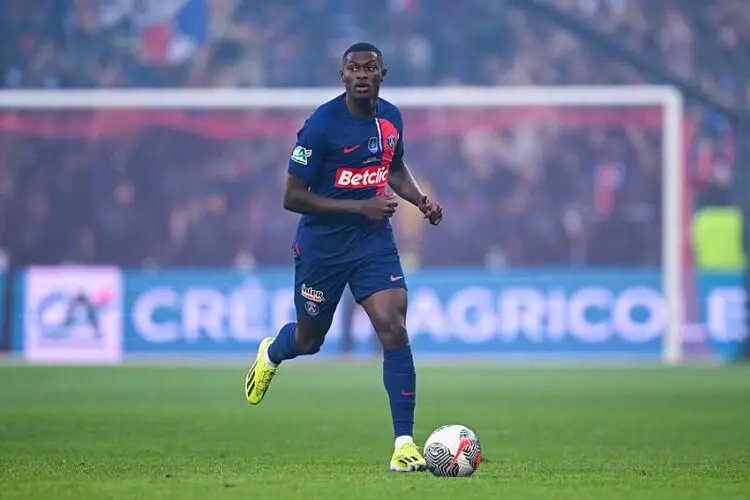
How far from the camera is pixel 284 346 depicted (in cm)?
787

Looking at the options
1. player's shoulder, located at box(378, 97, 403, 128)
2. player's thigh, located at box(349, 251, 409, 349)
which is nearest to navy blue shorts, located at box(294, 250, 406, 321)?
player's thigh, located at box(349, 251, 409, 349)

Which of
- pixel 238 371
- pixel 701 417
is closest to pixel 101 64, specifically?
pixel 238 371

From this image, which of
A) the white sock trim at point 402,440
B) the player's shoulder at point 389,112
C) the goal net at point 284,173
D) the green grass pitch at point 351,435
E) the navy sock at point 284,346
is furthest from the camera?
the goal net at point 284,173

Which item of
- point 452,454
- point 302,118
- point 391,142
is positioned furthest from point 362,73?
point 302,118

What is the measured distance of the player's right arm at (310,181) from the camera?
22.9 ft

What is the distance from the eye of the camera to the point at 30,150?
21.0m

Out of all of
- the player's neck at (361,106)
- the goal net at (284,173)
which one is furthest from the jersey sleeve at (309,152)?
the goal net at (284,173)

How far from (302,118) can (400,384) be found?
14.2 meters

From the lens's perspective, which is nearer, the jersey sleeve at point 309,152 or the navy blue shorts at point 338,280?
the jersey sleeve at point 309,152

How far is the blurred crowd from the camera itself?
67.5 ft

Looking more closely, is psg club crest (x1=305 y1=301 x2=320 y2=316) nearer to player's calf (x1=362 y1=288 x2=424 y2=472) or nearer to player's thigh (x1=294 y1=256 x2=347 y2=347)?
player's thigh (x1=294 y1=256 x2=347 y2=347)

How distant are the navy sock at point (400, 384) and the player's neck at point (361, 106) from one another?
3.78 feet

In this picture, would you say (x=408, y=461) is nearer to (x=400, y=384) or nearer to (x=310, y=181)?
(x=400, y=384)

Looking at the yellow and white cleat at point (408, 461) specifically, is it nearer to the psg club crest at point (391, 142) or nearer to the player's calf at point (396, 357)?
the player's calf at point (396, 357)
